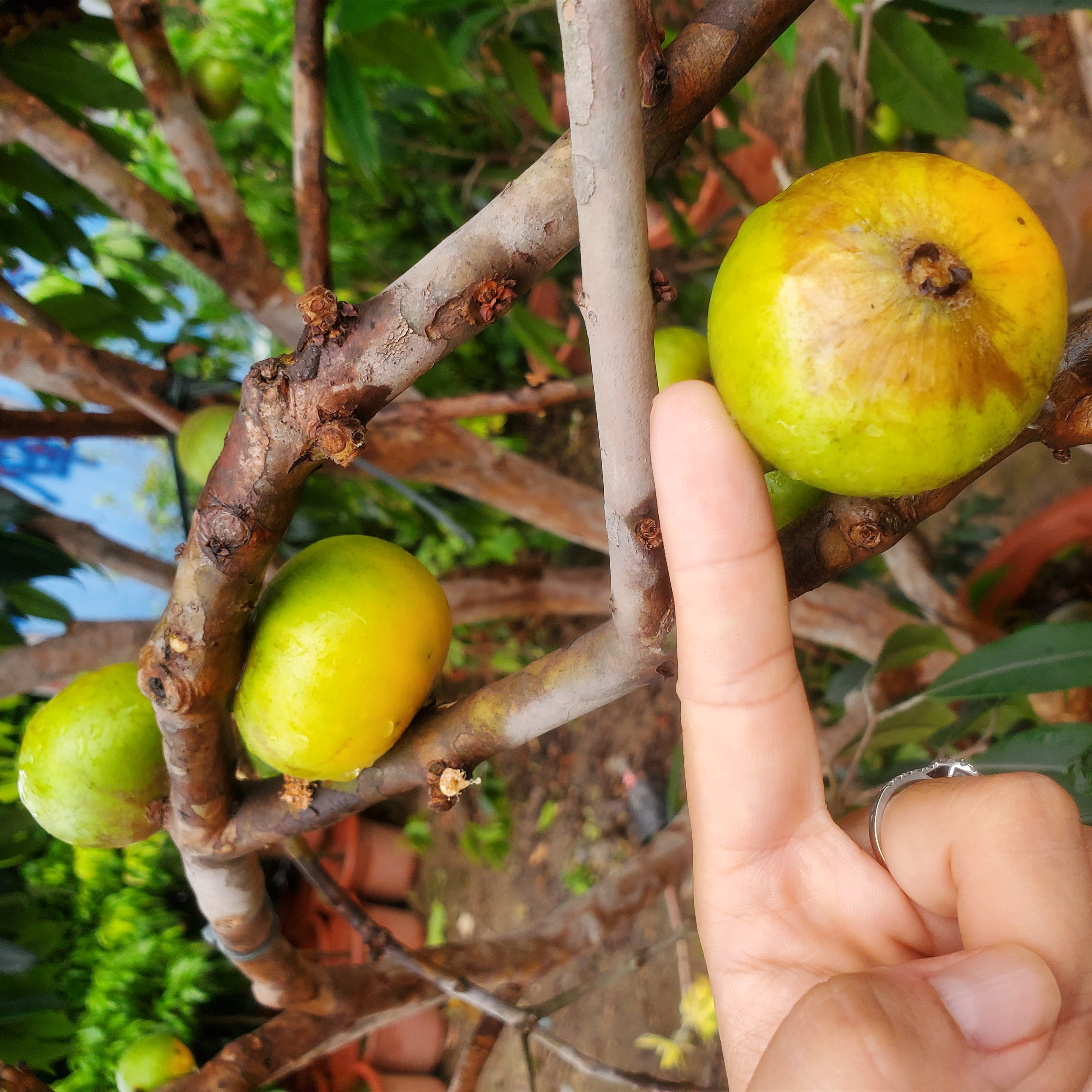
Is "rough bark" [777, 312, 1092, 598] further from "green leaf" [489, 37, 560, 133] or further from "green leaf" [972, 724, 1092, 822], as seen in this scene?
"green leaf" [489, 37, 560, 133]

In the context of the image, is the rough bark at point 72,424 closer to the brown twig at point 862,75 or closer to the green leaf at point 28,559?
the green leaf at point 28,559

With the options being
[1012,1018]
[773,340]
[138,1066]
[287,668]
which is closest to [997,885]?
[1012,1018]

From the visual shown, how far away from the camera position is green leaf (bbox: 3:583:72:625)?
56.8 inches

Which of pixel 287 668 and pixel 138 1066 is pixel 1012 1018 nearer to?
pixel 287 668

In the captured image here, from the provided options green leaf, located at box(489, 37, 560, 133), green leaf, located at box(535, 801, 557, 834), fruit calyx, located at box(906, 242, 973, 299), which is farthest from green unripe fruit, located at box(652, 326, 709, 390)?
green leaf, located at box(535, 801, 557, 834)

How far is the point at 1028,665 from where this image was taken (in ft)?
3.76

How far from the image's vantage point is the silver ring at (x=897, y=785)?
81 cm

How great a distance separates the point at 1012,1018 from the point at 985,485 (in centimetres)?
301

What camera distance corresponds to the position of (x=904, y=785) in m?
0.85

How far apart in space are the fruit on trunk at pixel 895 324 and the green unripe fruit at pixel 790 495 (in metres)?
0.24

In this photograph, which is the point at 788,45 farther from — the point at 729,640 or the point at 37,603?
the point at 37,603

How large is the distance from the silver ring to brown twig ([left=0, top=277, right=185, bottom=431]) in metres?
1.23

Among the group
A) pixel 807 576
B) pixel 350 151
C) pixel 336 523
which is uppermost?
pixel 350 151

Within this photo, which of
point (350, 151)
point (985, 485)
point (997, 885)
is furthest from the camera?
point (985, 485)
